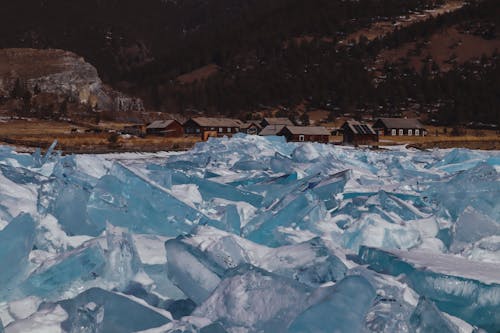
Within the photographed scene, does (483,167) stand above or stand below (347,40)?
below

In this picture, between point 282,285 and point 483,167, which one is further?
point 483,167

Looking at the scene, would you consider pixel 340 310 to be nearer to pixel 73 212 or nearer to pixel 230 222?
pixel 230 222

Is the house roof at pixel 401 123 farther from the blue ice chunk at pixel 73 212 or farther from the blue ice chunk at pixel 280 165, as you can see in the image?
the blue ice chunk at pixel 73 212

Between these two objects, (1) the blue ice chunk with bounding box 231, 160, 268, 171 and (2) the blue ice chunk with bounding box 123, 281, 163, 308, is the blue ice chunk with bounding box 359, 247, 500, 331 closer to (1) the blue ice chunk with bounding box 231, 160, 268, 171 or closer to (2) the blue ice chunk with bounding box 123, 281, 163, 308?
(2) the blue ice chunk with bounding box 123, 281, 163, 308

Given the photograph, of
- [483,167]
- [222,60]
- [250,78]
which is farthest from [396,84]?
[483,167]

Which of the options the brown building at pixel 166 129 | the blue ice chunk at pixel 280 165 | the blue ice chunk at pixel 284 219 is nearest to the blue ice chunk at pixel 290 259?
the blue ice chunk at pixel 284 219

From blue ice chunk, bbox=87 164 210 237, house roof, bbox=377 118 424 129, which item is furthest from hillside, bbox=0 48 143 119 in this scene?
blue ice chunk, bbox=87 164 210 237

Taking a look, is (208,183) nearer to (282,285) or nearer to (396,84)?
(282,285)
